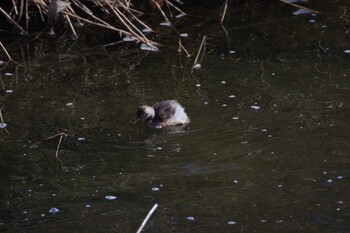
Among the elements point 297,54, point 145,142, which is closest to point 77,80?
point 145,142

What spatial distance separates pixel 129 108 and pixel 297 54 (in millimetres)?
2053

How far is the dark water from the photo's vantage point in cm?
552

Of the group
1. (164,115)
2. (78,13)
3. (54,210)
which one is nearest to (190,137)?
(164,115)

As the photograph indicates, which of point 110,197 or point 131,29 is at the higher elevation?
point 131,29

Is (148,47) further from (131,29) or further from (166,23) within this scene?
(166,23)

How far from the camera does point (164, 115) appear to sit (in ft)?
22.7

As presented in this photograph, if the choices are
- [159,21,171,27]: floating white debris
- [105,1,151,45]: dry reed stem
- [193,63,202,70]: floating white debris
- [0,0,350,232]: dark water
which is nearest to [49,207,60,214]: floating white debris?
[0,0,350,232]: dark water

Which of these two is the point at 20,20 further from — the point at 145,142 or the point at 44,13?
the point at 145,142

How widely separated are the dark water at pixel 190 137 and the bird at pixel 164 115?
86 mm

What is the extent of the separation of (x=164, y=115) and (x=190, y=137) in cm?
36

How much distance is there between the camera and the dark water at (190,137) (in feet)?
18.1

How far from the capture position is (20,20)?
1030 cm

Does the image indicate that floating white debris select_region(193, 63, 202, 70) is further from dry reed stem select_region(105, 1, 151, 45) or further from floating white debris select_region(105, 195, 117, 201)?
floating white debris select_region(105, 195, 117, 201)

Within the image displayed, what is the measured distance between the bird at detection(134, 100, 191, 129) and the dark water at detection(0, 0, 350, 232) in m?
0.09
